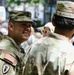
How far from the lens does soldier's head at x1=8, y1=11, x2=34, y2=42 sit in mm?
3873

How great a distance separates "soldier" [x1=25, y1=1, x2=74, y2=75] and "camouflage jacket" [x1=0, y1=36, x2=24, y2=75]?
1.84ft

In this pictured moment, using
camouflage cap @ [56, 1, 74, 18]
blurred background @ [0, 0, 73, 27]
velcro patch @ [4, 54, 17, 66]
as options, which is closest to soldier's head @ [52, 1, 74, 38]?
camouflage cap @ [56, 1, 74, 18]

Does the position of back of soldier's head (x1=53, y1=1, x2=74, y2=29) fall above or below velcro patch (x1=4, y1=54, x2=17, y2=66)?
above

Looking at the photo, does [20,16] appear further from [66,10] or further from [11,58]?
A: [66,10]

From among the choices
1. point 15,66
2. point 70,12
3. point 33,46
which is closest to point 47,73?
point 33,46

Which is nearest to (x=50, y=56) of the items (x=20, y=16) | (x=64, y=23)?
(x=64, y=23)

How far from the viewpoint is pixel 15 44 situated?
12.5 feet

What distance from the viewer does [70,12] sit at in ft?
9.90

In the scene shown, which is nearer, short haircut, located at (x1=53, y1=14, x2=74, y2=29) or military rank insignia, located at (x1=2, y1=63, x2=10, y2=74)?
short haircut, located at (x1=53, y1=14, x2=74, y2=29)

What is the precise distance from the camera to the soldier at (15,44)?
A: 3664 mm

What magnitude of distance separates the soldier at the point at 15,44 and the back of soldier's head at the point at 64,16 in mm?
727

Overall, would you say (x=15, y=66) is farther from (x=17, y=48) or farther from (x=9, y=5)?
(x=9, y=5)

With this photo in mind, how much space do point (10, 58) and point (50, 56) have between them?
2.73ft

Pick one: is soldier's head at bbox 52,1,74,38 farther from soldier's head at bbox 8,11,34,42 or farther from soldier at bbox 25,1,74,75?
soldier's head at bbox 8,11,34,42
